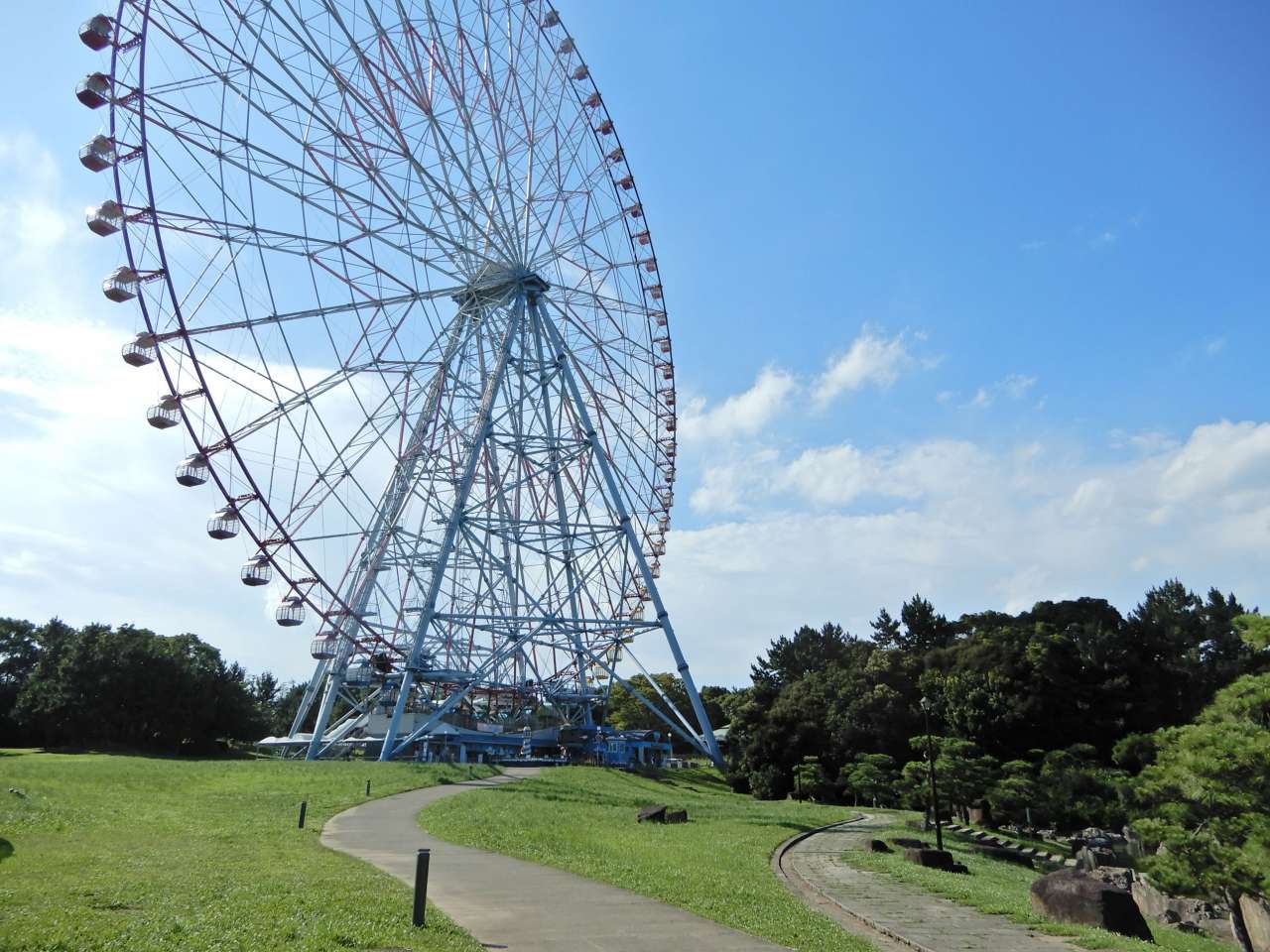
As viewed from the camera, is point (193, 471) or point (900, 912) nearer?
point (900, 912)

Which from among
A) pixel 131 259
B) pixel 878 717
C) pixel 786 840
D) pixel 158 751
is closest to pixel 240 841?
pixel 786 840

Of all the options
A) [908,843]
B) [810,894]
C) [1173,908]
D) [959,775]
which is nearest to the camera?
[810,894]

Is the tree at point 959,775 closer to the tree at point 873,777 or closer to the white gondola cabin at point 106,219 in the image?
the tree at point 873,777

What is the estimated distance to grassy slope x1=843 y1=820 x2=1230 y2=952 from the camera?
1211 cm

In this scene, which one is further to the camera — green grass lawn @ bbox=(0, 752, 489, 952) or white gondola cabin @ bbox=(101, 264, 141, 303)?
white gondola cabin @ bbox=(101, 264, 141, 303)

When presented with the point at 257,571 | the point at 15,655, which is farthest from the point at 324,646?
the point at 15,655

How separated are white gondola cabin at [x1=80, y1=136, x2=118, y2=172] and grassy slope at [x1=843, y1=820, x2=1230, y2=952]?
2511 centimetres

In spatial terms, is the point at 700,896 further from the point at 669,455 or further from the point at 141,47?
the point at 669,455

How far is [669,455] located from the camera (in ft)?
150

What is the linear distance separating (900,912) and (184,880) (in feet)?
33.7

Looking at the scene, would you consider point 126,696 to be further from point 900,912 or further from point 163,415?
point 900,912

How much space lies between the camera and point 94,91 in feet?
71.8

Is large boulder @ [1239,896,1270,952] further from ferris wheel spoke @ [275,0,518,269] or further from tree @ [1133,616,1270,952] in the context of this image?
ferris wheel spoke @ [275,0,518,269]

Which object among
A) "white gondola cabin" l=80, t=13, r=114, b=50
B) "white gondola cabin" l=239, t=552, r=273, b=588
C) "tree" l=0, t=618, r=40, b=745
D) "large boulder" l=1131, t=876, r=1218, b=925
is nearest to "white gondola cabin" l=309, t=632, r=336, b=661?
"white gondola cabin" l=239, t=552, r=273, b=588
